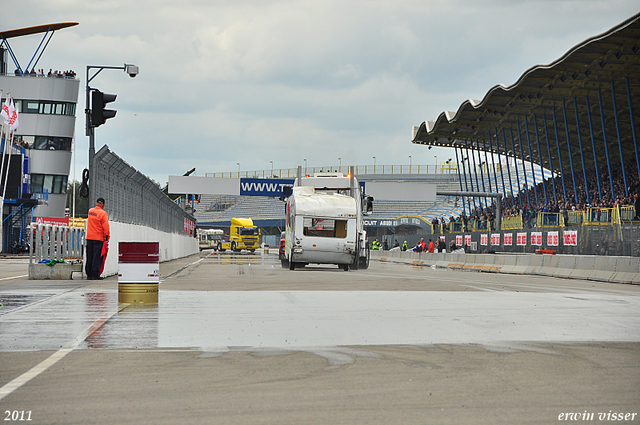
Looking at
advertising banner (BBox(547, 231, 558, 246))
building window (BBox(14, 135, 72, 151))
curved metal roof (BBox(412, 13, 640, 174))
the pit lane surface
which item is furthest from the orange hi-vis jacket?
building window (BBox(14, 135, 72, 151))

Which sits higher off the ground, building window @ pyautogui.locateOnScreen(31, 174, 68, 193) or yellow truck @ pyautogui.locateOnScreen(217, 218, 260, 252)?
building window @ pyautogui.locateOnScreen(31, 174, 68, 193)

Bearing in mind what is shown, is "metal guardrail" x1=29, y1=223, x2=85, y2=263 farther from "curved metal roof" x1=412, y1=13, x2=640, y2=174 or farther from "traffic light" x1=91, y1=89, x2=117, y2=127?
"curved metal roof" x1=412, y1=13, x2=640, y2=174

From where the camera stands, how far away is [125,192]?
23609mm

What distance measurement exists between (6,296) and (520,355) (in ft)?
30.7

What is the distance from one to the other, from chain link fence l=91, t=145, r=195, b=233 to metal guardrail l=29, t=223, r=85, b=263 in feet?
3.81

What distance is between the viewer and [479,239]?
43688 mm

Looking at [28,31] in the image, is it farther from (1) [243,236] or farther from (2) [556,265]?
(2) [556,265]

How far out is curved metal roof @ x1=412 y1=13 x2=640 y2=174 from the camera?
4112 cm

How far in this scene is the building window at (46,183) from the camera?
75.7 meters

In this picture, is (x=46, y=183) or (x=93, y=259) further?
(x=46, y=183)

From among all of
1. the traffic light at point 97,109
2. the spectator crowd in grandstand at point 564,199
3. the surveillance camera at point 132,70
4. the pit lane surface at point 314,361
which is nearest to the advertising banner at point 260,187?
the spectator crowd in grandstand at point 564,199

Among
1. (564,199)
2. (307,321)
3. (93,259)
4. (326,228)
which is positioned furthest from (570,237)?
(307,321)

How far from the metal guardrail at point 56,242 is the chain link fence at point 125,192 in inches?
45.7

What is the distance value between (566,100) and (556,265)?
1094 inches
